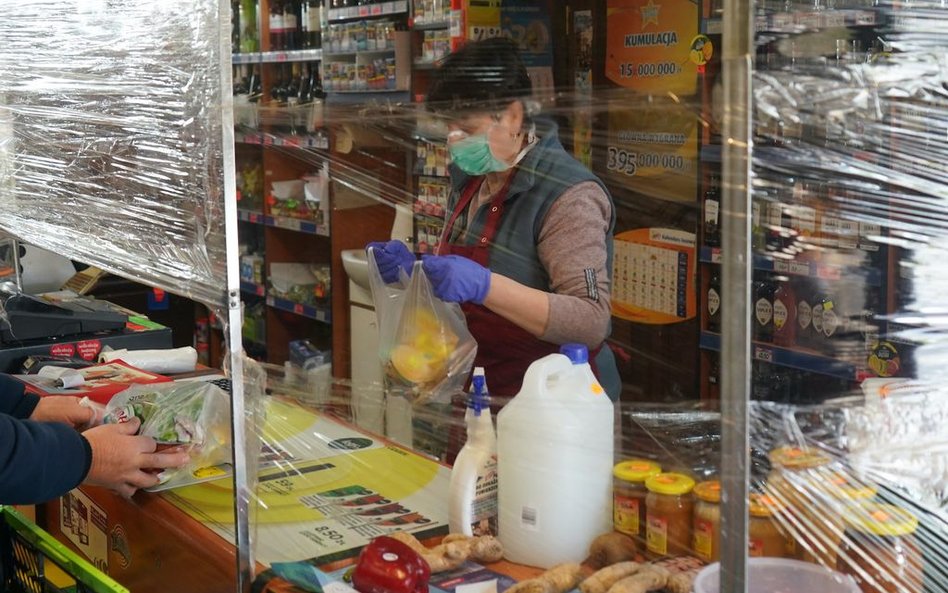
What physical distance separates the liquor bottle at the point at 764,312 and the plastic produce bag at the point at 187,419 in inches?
44.8

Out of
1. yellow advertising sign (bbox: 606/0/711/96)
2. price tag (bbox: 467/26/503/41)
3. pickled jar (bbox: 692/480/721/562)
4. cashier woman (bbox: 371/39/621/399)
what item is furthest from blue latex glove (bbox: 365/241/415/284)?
price tag (bbox: 467/26/503/41)

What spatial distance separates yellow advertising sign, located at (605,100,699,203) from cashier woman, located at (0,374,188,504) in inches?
38.3

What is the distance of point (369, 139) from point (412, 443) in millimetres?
585

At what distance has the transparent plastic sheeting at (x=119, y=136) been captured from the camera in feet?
5.42

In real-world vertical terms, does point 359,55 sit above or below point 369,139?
above

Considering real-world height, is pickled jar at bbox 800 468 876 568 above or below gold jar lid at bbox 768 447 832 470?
below

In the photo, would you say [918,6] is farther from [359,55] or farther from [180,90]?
[359,55]

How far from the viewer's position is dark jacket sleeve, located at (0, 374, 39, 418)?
2138 mm

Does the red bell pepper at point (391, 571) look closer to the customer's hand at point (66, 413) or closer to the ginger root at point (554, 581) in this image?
the ginger root at point (554, 581)

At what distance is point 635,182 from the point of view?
161 cm

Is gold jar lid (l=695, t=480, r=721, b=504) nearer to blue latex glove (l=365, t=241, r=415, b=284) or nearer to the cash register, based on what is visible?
blue latex glove (l=365, t=241, r=415, b=284)

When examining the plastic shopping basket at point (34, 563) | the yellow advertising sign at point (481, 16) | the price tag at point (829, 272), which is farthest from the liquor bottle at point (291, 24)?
the price tag at point (829, 272)

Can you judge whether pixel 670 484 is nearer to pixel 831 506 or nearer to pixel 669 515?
pixel 669 515

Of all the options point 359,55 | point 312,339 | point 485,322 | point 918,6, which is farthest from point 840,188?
point 312,339
